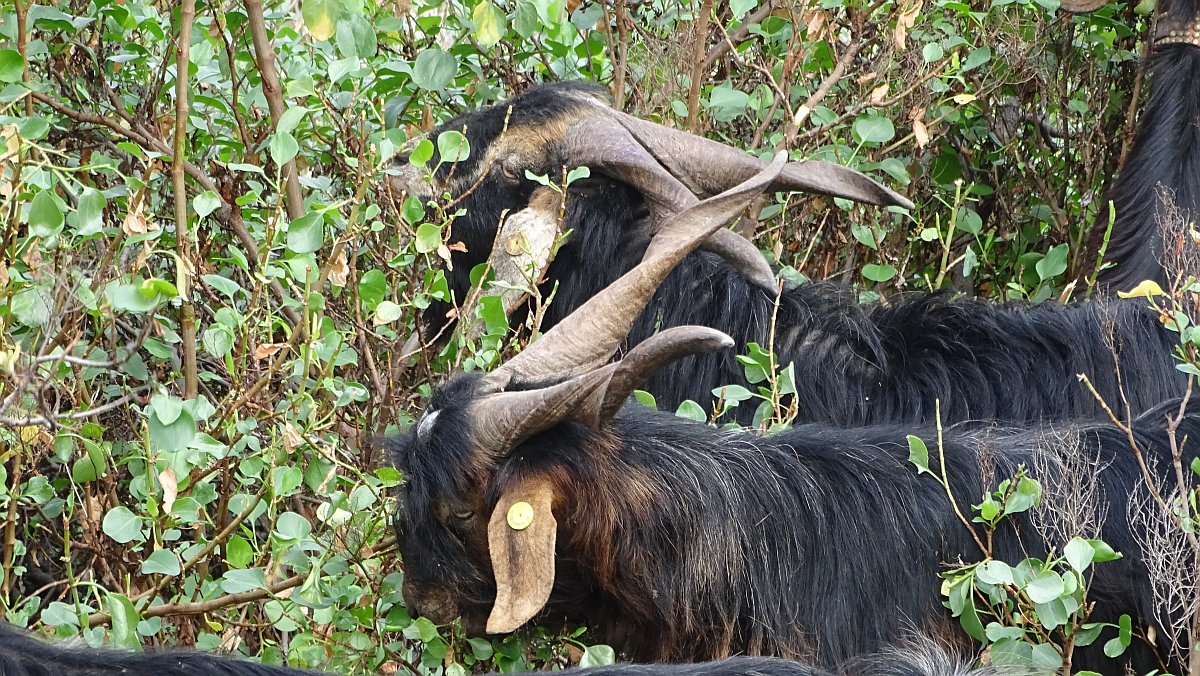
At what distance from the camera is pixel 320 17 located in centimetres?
366

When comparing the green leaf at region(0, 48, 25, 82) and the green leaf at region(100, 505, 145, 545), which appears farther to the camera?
the green leaf at region(0, 48, 25, 82)

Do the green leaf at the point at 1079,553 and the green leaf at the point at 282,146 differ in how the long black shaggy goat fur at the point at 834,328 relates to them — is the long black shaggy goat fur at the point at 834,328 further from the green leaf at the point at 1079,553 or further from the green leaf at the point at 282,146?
the green leaf at the point at 1079,553

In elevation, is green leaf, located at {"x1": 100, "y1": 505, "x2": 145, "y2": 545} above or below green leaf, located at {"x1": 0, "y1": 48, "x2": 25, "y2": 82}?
below

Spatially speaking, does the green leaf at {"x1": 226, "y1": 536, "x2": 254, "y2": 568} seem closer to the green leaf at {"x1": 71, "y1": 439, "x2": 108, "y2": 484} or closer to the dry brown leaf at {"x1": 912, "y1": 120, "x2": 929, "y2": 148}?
the green leaf at {"x1": 71, "y1": 439, "x2": 108, "y2": 484}

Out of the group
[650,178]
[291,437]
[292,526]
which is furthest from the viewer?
[650,178]

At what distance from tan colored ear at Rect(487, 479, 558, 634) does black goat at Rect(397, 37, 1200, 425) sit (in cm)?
128

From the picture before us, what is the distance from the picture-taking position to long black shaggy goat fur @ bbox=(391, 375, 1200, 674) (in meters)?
3.65

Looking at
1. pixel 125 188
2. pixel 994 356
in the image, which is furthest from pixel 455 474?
pixel 994 356

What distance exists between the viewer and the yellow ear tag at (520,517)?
11.5ft

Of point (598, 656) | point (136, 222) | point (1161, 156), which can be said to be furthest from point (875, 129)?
point (136, 222)

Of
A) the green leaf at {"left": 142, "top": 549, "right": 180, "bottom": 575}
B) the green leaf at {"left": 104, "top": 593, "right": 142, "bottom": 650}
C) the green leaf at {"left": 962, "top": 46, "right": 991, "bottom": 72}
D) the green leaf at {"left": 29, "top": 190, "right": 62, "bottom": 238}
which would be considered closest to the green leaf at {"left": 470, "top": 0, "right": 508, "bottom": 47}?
the green leaf at {"left": 29, "top": 190, "right": 62, "bottom": 238}

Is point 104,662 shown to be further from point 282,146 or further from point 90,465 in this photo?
point 282,146

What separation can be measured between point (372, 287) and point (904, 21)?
2.27m

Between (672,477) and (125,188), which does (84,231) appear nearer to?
(125,188)
